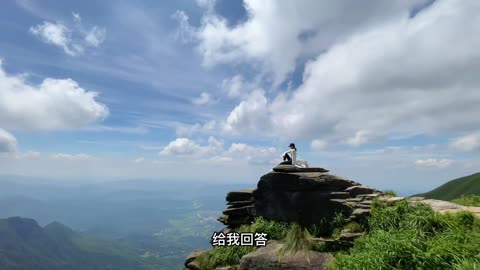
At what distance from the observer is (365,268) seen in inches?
454

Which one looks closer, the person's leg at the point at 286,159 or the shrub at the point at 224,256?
the shrub at the point at 224,256

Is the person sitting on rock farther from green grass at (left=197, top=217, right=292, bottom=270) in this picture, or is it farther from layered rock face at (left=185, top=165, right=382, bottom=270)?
green grass at (left=197, top=217, right=292, bottom=270)

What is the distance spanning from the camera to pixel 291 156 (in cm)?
2388

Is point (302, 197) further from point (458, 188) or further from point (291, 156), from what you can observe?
point (458, 188)

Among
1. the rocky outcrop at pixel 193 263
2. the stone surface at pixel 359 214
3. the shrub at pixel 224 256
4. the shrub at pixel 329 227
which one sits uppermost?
the stone surface at pixel 359 214

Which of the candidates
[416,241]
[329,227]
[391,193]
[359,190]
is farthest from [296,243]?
[391,193]

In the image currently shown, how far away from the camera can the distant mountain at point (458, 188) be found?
439ft

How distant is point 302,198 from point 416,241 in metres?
8.79

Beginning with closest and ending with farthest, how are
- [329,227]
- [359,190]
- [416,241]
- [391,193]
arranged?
[416,241] → [329,227] → [359,190] → [391,193]

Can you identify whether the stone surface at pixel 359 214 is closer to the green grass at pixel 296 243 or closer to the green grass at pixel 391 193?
the green grass at pixel 296 243

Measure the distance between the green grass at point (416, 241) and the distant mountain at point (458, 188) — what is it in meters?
136

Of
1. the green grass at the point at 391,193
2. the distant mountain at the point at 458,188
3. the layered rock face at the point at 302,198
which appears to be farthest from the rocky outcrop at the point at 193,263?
the distant mountain at the point at 458,188

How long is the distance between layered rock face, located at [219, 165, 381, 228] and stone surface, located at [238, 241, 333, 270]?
11.1 feet

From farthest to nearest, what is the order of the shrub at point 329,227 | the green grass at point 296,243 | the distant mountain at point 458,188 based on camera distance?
the distant mountain at point 458,188 < the shrub at point 329,227 < the green grass at point 296,243
